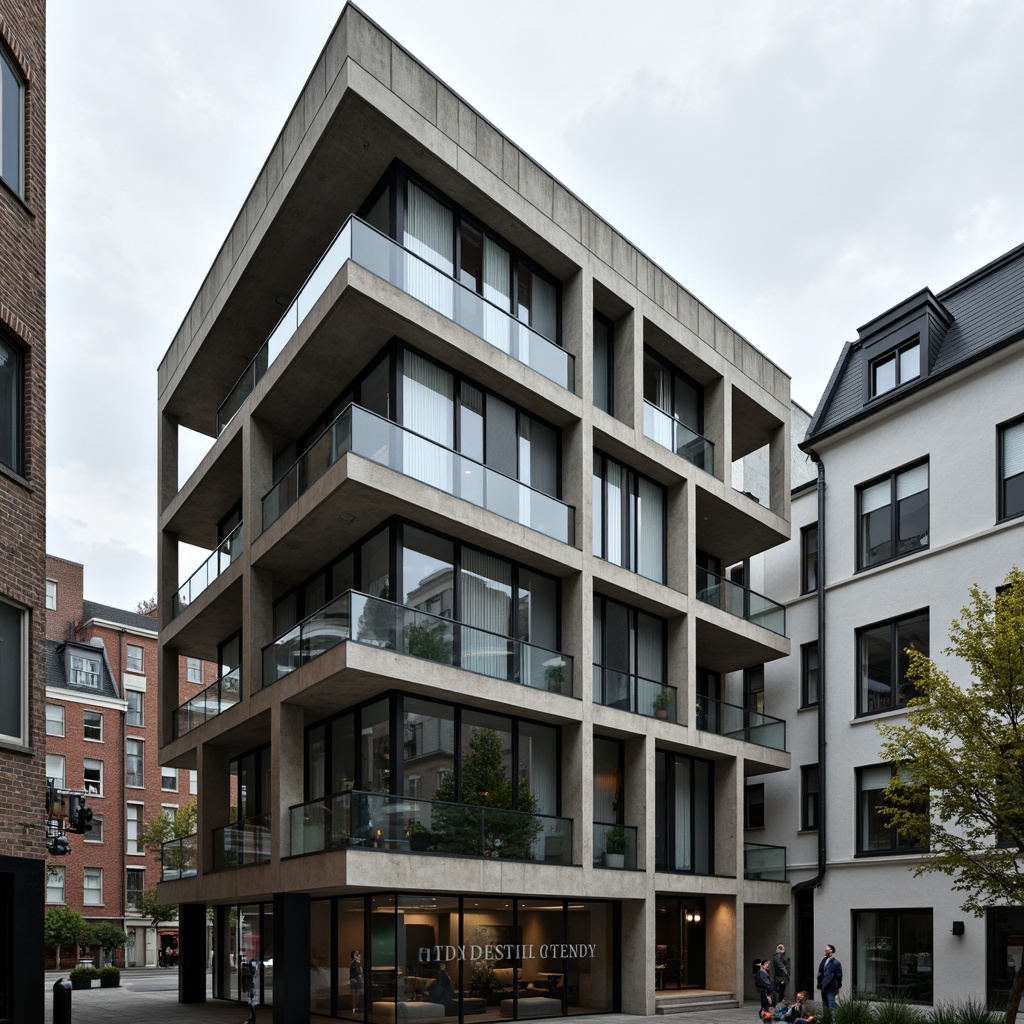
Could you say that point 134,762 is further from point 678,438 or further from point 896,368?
point 896,368

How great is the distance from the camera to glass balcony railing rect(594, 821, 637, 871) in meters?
22.4

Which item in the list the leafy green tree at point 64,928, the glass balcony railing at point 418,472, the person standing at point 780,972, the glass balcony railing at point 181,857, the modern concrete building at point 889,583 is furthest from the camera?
the leafy green tree at point 64,928

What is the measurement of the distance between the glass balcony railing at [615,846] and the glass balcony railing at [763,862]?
4.93 metres

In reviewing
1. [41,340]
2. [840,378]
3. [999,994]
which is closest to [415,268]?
[41,340]

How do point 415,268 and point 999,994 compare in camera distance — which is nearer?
point 415,268

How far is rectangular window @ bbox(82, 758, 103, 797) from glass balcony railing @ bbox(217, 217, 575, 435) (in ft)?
124

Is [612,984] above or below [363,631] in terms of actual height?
below

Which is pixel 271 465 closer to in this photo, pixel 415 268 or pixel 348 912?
pixel 415 268

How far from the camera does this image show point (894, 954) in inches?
966

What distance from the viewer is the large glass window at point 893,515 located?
26250 mm

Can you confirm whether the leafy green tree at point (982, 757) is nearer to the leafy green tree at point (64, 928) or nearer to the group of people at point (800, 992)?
the group of people at point (800, 992)

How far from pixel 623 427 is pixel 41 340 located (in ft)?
43.4

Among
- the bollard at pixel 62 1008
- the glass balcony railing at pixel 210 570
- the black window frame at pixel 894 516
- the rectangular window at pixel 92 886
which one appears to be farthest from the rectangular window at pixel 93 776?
the black window frame at pixel 894 516

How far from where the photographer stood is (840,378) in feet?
98.1
